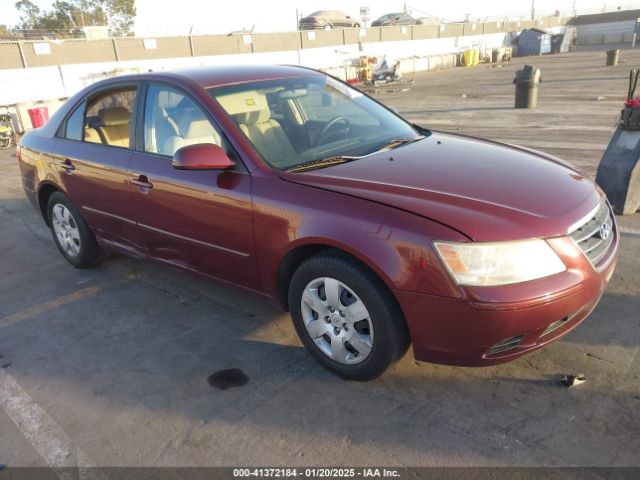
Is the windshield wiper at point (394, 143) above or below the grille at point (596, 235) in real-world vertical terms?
above

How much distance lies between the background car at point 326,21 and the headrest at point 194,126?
1479 inches

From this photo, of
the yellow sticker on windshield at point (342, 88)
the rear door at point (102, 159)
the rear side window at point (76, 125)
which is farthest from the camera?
the rear side window at point (76, 125)

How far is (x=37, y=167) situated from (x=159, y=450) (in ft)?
11.3

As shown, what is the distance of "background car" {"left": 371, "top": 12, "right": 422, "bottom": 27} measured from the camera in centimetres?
4384

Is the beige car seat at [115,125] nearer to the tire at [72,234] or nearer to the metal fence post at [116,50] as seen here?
the tire at [72,234]

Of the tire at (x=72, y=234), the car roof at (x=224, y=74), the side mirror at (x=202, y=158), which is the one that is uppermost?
the car roof at (x=224, y=74)

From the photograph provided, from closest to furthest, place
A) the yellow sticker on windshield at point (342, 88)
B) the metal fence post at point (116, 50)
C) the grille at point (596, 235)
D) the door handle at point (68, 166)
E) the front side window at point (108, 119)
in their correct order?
the grille at point (596, 235) < the yellow sticker on windshield at point (342, 88) < the front side window at point (108, 119) < the door handle at point (68, 166) < the metal fence post at point (116, 50)

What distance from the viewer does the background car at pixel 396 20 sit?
43844 mm

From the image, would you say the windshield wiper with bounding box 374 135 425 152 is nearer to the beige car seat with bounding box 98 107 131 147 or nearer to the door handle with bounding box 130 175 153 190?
the door handle with bounding box 130 175 153 190

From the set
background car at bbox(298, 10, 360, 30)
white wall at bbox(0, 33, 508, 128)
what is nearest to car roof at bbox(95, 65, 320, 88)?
white wall at bbox(0, 33, 508, 128)

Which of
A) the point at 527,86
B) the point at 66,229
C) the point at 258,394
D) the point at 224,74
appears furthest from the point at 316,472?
the point at 527,86

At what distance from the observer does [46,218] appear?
5.14 m

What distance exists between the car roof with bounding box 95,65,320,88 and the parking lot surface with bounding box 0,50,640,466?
1.63 metres

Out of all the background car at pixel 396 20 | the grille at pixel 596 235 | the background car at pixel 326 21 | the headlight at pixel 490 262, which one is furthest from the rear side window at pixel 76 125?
the background car at pixel 396 20
